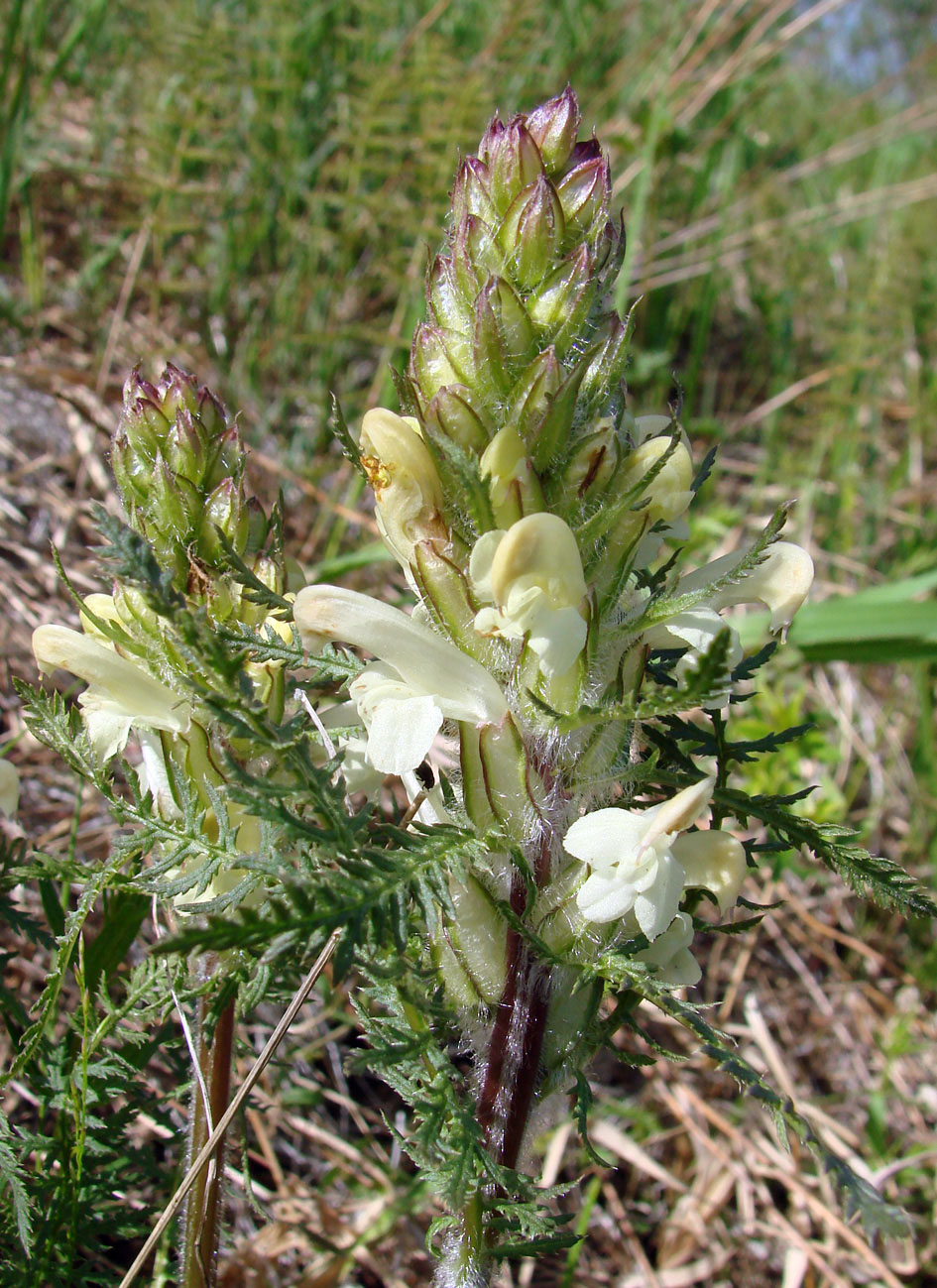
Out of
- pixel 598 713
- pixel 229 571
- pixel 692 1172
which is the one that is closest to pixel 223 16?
pixel 229 571

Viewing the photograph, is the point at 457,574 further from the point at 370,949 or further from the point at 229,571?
the point at 370,949

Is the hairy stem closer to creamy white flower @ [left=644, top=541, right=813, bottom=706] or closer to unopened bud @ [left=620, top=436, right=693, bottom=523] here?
creamy white flower @ [left=644, top=541, right=813, bottom=706]

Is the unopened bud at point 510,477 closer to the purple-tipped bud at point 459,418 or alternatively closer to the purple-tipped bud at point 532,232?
the purple-tipped bud at point 459,418

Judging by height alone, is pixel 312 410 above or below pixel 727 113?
below

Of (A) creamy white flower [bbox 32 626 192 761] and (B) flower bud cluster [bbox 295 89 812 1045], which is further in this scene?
(A) creamy white flower [bbox 32 626 192 761]

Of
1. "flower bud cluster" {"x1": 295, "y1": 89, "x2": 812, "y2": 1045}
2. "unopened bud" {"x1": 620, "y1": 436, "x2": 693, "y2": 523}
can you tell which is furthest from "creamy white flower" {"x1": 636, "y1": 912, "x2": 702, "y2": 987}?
"unopened bud" {"x1": 620, "y1": 436, "x2": 693, "y2": 523}

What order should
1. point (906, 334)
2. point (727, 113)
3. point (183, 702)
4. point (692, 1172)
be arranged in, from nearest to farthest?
point (183, 702), point (692, 1172), point (727, 113), point (906, 334)

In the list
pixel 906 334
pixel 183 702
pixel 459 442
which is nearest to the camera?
pixel 459 442
